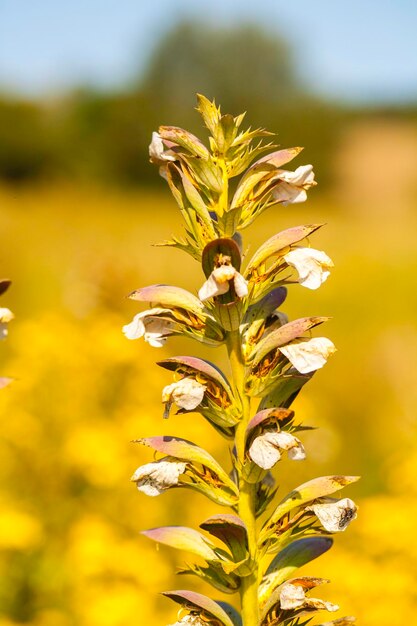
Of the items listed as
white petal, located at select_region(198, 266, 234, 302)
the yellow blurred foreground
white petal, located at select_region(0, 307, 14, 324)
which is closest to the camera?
white petal, located at select_region(198, 266, 234, 302)

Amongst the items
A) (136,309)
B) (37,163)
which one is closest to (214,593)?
(136,309)

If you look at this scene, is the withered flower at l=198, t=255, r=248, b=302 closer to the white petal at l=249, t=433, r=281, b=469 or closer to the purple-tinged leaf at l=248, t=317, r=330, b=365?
the purple-tinged leaf at l=248, t=317, r=330, b=365

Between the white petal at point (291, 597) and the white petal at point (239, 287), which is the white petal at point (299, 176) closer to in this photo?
the white petal at point (239, 287)

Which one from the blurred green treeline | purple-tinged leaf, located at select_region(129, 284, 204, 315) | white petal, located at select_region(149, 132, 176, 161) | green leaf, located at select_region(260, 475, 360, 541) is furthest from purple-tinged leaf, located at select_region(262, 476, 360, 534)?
the blurred green treeline

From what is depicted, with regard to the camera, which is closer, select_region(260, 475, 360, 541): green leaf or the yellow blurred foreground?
select_region(260, 475, 360, 541): green leaf

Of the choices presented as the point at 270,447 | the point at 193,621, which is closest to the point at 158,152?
the point at 270,447
